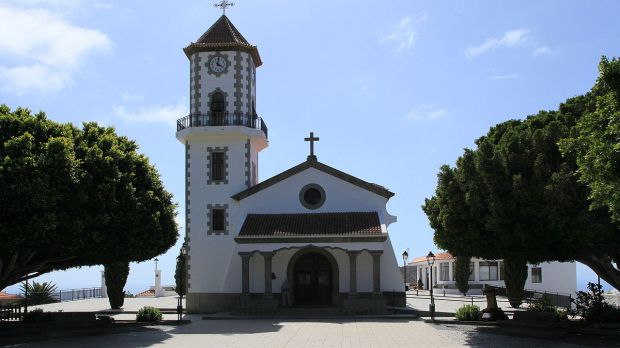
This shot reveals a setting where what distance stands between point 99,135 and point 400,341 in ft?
41.5

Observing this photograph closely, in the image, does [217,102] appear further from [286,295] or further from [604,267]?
[604,267]

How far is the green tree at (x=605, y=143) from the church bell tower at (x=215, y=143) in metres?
20.5

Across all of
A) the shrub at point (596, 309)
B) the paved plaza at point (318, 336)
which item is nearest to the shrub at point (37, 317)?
the paved plaza at point (318, 336)

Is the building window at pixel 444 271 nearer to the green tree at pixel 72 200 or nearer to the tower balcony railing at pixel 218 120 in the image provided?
the tower balcony railing at pixel 218 120

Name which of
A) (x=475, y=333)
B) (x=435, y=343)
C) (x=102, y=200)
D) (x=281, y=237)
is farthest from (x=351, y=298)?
(x=102, y=200)

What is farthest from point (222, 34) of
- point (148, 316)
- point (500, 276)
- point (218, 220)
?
point (500, 276)

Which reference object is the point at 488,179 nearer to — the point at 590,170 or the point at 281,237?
the point at 590,170

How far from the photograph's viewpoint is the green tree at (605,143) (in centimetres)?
1471

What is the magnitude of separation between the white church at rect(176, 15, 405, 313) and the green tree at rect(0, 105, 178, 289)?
7853 millimetres

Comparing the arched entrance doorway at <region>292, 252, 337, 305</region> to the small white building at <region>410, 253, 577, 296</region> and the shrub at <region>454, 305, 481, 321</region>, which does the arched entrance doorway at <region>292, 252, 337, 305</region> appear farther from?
the small white building at <region>410, 253, 577, 296</region>

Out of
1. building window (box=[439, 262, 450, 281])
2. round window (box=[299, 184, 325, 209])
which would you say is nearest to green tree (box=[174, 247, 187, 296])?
round window (box=[299, 184, 325, 209])

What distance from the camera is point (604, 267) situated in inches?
864

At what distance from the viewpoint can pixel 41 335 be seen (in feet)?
70.6

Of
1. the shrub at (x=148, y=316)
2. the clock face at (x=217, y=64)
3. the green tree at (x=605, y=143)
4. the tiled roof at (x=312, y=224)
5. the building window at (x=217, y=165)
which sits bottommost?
the shrub at (x=148, y=316)
